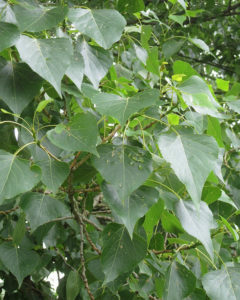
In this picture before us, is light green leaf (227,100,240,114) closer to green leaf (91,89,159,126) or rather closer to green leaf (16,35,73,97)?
green leaf (91,89,159,126)

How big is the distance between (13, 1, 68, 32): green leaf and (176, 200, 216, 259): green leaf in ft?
1.41

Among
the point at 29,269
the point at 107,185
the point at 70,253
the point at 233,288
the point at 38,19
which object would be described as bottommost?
the point at 70,253

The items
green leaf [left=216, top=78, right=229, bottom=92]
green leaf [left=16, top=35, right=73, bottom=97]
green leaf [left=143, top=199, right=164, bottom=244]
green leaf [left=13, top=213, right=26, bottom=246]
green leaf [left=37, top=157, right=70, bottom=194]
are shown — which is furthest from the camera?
green leaf [left=216, top=78, right=229, bottom=92]

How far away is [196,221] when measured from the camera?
825mm

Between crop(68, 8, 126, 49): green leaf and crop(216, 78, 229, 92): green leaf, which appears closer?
crop(68, 8, 126, 49): green leaf

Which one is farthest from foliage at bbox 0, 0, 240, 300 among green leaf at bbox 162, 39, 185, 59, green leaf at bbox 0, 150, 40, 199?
green leaf at bbox 162, 39, 185, 59

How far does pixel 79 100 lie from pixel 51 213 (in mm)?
280

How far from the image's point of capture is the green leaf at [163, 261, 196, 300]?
922mm

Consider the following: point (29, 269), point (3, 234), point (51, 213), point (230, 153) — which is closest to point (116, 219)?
point (51, 213)

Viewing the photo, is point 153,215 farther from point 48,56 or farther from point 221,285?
point 48,56

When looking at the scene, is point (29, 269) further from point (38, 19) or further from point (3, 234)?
point (38, 19)

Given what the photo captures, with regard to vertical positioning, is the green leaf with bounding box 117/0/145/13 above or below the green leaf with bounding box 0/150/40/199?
above

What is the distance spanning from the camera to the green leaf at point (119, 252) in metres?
0.87

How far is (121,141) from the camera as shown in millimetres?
871
